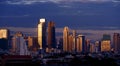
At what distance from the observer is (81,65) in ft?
287

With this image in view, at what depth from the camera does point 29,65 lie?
87.2 meters

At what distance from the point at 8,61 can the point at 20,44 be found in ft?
A: 159

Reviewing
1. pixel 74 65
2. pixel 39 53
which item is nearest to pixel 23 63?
pixel 74 65

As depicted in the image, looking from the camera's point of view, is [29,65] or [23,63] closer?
[29,65]

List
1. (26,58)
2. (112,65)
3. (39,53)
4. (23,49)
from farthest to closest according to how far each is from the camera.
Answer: (39,53) < (23,49) < (26,58) < (112,65)

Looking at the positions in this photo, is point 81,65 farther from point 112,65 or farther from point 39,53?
point 39,53

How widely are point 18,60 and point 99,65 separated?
88.3ft

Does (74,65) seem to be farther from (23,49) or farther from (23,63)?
(23,49)

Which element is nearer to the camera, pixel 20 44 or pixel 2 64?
pixel 2 64

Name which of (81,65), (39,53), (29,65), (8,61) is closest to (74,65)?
(81,65)

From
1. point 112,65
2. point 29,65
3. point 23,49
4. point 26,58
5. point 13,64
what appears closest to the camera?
point 112,65

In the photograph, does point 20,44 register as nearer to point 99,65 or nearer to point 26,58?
point 26,58

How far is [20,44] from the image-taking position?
144625mm

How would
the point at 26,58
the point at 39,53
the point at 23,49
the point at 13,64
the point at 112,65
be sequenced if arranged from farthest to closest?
the point at 39,53
the point at 23,49
the point at 26,58
the point at 13,64
the point at 112,65
